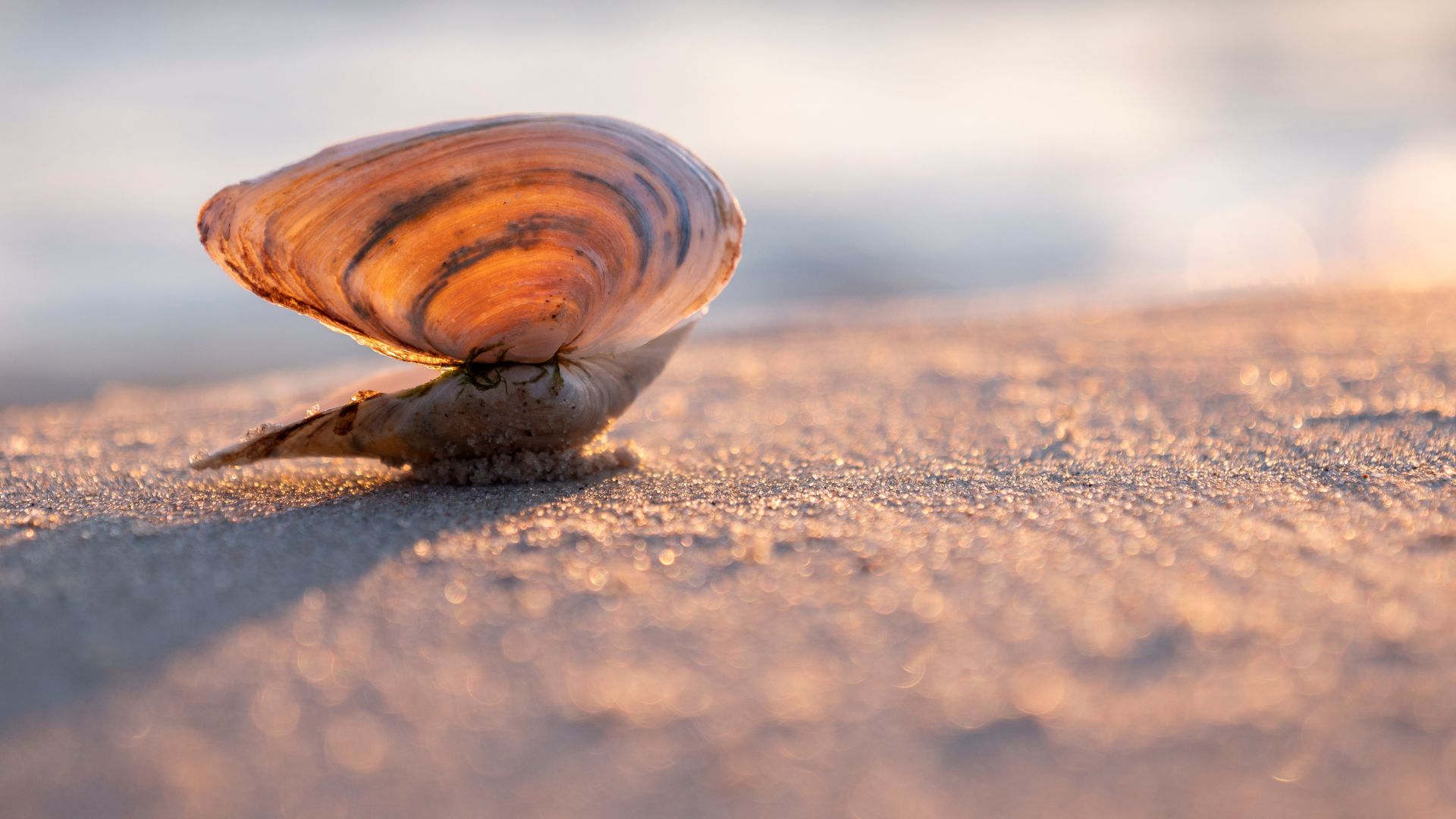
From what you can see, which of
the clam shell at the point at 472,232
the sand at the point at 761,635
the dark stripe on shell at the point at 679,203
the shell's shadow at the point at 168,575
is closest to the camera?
the sand at the point at 761,635

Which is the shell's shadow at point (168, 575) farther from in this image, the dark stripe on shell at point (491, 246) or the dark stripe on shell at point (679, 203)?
the dark stripe on shell at point (679, 203)

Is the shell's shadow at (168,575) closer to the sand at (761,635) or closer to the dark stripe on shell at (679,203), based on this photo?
the sand at (761,635)

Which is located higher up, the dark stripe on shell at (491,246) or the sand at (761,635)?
the dark stripe on shell at (491,246)

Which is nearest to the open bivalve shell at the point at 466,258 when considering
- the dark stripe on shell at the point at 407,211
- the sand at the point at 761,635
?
the dark stripe on shell at the point at 407,211

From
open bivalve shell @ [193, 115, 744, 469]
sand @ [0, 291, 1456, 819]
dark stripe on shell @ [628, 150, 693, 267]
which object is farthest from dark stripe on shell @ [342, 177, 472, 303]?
sand @ [0, 291, 1456, 819]

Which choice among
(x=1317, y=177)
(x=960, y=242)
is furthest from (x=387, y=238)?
(x=1317, y=177)

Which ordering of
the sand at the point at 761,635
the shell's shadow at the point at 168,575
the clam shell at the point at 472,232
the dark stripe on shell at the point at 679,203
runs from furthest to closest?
1. the dark stripe on shell at the point at 679,203
2. the clam shell at the point at 472,232
3. the shell's shadow at the point at 168,575
4. the sand at the point at 761,635

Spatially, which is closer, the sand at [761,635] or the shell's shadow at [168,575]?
the sand at [761,635]

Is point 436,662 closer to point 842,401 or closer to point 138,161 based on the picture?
point 842,401

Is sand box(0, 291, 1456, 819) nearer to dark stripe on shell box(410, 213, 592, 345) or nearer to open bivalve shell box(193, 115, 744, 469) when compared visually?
open bivalve shell box(193, 115, 744, 469)
